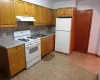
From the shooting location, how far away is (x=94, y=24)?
366 cm

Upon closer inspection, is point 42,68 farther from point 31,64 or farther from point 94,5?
point 94,5

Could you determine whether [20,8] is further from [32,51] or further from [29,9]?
[32,51]

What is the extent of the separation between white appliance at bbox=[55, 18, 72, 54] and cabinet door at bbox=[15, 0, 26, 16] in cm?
161

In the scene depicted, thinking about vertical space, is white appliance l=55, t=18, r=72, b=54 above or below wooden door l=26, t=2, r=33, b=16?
below

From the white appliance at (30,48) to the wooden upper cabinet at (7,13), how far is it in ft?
2.04

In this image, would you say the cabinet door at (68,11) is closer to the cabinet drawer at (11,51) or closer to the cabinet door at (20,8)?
the cabinet door at (20,8)

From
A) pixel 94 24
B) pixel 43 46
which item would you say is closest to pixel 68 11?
pixel 94 24

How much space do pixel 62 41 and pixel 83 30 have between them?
1.16m

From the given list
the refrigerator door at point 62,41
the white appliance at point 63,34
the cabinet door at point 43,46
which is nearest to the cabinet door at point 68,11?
the white appliance at point 63,34

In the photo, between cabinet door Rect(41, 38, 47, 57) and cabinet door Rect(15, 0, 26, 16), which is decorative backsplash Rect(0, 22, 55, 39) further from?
cabinet door Rect(41, 38, 47, 57)

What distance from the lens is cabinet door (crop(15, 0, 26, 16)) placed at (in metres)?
2.48

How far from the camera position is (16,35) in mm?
2916

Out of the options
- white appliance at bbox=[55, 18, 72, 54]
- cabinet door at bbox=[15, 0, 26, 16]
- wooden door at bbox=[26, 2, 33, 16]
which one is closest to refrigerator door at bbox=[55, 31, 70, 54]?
white appliance at bbox=[55, 18, 72, 54]

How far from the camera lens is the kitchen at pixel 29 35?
2.19 metres
